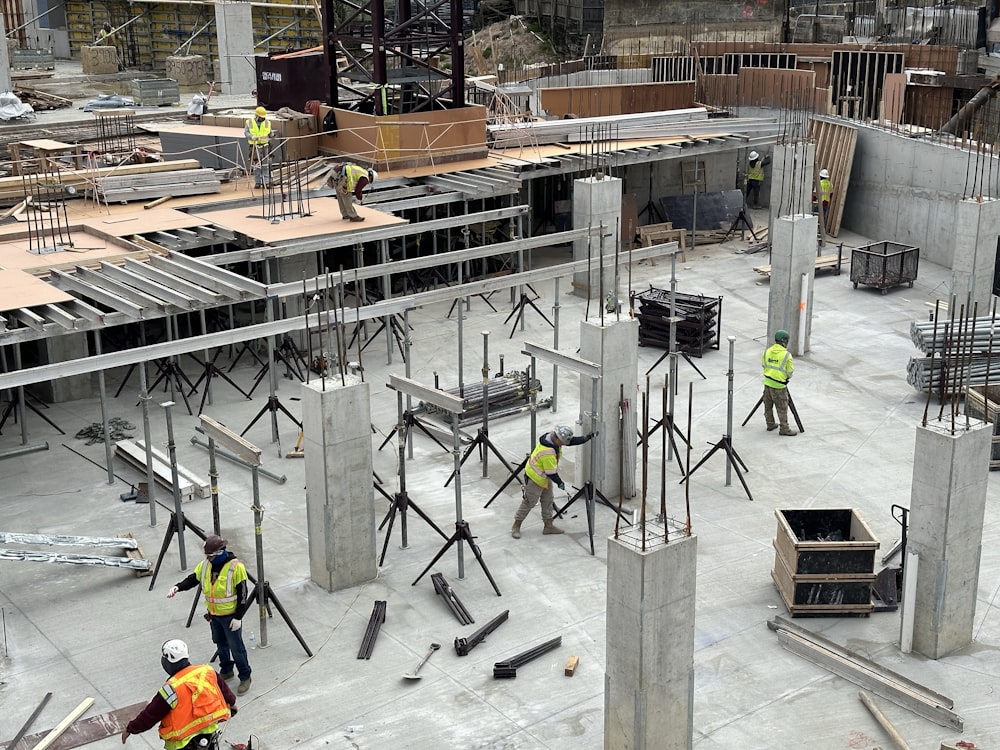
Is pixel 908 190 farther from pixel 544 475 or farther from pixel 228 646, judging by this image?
pixel 228 646

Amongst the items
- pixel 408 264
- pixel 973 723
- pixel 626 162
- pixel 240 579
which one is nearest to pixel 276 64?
pixel 626 162

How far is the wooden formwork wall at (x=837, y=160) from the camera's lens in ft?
107

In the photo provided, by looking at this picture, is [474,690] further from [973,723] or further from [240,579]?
[973,723]

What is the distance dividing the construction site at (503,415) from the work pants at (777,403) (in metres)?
0.24

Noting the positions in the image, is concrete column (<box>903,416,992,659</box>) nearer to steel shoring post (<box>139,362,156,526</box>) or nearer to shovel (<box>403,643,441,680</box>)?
shovel (<box>403,643,441,680</box>)

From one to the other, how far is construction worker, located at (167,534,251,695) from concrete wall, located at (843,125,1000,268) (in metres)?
21.3

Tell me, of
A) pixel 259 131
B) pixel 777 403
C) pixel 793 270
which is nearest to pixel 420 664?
pixel 777 403

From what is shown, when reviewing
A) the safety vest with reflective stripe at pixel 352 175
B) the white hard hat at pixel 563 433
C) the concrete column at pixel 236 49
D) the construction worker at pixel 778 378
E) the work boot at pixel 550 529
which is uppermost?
the concrete column at pixel 236 49

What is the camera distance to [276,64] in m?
31.8

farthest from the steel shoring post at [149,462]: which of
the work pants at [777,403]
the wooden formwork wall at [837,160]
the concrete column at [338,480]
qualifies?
the wooden formwork wall at [837,160]

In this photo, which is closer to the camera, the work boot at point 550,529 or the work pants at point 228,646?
the work pants at point 228,646

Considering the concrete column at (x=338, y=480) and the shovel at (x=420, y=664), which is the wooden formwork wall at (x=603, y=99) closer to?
the concrete column at (x=338, y=480)

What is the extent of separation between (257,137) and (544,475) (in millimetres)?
14012

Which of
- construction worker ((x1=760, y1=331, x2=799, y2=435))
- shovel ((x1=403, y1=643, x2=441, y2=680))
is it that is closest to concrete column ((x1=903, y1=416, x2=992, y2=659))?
shovel ((x1=403, y1=643, x2=441, y2=680))
